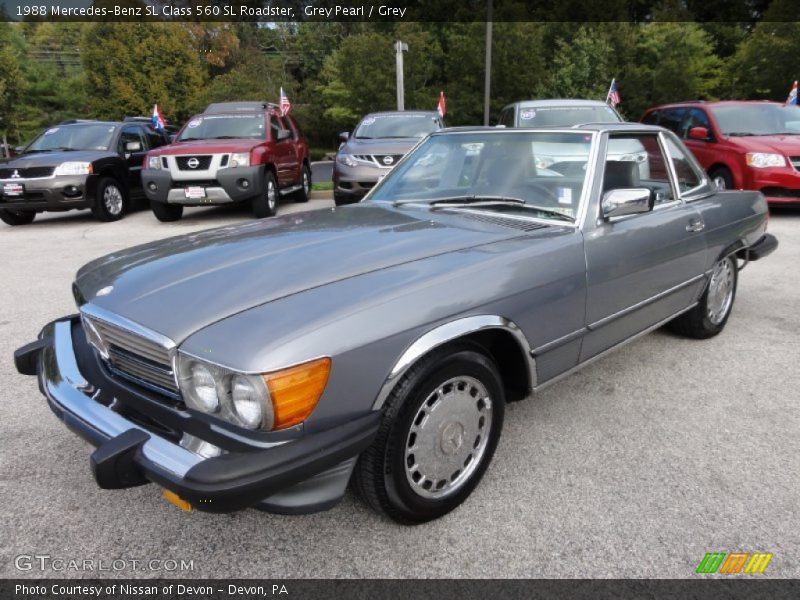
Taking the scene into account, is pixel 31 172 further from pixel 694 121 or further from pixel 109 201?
pixel 694 121

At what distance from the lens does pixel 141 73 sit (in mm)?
35969

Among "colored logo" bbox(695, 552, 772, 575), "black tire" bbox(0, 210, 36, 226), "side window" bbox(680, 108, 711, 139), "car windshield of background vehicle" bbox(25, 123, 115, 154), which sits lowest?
"colored logo" bbox(695, 552, 772, 575)

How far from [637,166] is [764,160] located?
656cm

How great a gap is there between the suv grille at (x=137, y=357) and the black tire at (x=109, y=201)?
29.8 ft

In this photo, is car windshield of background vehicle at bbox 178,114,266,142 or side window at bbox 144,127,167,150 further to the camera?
side window at bbox 144,127,167,150

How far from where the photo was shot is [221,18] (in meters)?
46.5

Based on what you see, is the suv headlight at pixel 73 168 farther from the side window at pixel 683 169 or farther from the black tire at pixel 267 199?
the side window at pixel 683 169

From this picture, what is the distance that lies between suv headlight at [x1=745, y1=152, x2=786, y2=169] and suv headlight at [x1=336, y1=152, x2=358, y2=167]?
19.9 ft

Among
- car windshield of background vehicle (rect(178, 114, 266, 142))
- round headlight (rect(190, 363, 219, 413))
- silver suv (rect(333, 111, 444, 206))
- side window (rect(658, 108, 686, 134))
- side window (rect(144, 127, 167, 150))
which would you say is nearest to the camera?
round headlight (rect(190, 363, 219, 413))

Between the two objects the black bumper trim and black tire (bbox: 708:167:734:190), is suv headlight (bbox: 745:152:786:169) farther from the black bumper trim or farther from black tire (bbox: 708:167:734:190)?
the black bumper trim

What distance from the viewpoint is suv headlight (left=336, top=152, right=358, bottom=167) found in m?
10.0

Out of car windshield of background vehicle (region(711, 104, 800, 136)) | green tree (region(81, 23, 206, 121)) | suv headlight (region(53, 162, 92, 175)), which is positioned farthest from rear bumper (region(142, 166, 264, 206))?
green tree (region(81, 23, 206, 121))

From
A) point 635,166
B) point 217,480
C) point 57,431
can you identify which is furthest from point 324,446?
point 635,166

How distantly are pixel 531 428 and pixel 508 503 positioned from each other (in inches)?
27.0
